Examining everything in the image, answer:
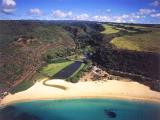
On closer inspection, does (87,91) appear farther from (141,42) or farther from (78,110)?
(141,42)

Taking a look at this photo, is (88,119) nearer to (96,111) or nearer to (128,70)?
(96,111)

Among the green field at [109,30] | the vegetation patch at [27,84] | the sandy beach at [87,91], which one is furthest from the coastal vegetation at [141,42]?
the vegetation patch at [27,84]

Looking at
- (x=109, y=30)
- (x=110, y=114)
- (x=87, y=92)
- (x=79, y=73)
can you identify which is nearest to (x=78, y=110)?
(x=87, y=92)

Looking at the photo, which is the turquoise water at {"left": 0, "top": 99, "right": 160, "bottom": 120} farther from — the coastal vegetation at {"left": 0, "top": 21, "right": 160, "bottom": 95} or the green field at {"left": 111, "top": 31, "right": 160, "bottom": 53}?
the green field at {"left": 111, "top": 31, "right": 160, "bottom": 53}

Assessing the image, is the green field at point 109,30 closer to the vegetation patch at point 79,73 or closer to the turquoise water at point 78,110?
the vegetation patch at point 79,73

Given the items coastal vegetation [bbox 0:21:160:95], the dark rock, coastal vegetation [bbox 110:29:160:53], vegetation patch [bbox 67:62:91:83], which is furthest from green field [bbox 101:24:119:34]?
the dark rock

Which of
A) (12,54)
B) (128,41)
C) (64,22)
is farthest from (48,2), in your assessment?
(128,41)

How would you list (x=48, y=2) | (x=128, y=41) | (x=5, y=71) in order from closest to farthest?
(x=48, y=2)
(x=5, y=71)
(x=128, y=41)
